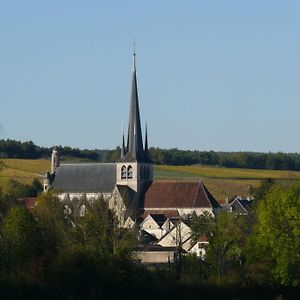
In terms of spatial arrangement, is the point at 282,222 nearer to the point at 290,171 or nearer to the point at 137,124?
the point at 137,124

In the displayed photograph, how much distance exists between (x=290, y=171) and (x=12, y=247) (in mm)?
93822

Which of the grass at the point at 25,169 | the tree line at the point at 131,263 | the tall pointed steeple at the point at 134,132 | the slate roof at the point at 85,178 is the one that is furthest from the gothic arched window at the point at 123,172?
the tree line at the point at 131,263

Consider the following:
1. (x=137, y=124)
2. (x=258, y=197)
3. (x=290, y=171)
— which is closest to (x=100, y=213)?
(x=258, y=197)

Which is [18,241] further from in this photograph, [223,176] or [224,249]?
[223,176]

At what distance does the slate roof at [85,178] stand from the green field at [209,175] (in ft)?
60.1

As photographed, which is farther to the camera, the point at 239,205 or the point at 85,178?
the point at 239,205

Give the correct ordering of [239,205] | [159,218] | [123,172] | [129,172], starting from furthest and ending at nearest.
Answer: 1. [239,205]
2. [123,172]
3. [129,172]
4. [159,218]

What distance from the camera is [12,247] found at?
55562 mm

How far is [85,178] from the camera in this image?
10744 cm

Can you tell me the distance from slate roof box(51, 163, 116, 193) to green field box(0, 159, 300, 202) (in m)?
18.3

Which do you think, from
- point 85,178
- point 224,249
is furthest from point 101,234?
point 85,178

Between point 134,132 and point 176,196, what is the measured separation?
20.1ft

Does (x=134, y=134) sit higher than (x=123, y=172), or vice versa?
(x=134, y=134)

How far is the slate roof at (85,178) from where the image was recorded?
106m
